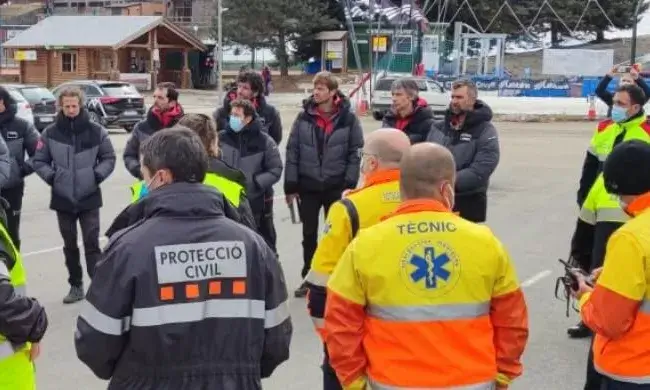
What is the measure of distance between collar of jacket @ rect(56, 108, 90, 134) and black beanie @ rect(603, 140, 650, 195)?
543 centimetres

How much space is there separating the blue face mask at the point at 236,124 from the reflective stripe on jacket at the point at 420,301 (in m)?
4.49

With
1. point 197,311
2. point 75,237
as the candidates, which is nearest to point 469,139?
point 75,237

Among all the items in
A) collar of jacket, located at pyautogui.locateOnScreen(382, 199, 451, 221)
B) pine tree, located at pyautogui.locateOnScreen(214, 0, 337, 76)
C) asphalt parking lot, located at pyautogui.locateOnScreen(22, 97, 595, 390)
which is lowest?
asphalt parking lot, located at pyautogui.locateOnScreen(22, 97, 595, 390)

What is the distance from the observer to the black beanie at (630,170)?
12.5 ft

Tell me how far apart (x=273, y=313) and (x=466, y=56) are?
52.3 metres

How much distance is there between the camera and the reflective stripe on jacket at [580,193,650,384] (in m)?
3.55

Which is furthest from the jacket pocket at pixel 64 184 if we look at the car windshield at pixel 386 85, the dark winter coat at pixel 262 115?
the car windshield at pixel 386 85

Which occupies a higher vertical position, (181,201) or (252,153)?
(181,201)

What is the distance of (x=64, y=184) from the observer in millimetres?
8211

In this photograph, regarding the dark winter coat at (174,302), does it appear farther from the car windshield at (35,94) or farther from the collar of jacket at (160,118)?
the car windshield at (35,94)

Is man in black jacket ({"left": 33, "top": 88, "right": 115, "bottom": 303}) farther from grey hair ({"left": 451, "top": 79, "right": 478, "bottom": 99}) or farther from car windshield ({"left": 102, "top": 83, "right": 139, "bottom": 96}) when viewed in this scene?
car windshield ({"left": 102, "top": 83, "right": 139, "bottom": 96})

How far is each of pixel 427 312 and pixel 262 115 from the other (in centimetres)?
607

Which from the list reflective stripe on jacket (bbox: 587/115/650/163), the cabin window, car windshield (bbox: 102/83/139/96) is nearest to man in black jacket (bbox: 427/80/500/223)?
reflective stripe on jacket (bbox: 587/115/650/163)

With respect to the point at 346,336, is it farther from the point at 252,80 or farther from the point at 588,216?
the point at 252,80
